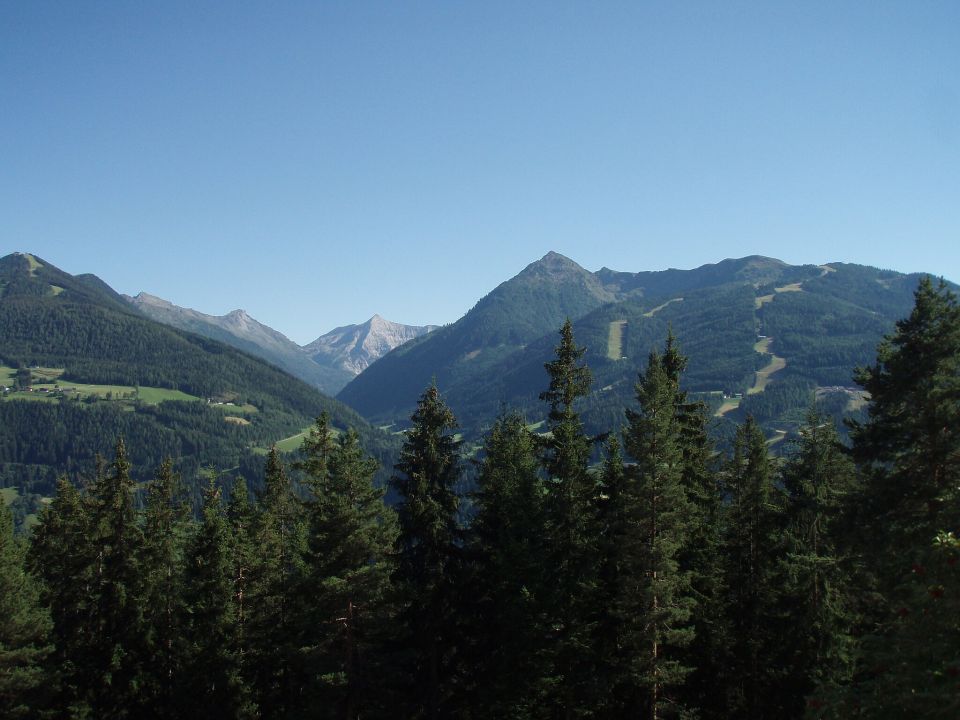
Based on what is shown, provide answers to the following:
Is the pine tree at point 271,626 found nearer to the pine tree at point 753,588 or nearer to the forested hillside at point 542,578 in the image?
the forested hillside at point 542,578

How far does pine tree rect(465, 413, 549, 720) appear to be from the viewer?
2828 centimetres

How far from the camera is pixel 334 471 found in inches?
1205

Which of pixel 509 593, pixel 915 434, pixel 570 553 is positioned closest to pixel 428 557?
pixel 509 593

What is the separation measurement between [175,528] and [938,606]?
42584 millimetres

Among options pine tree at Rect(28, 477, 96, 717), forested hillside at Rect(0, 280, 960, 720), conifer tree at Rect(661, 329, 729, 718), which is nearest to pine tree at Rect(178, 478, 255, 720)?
forested hillside at Rect(0, 280, 960, 720)

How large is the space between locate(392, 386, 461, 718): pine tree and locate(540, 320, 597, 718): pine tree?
173 inches

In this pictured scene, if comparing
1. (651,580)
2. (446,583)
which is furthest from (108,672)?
(651,580)

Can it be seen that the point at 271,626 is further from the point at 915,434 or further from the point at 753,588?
the point at 915,434

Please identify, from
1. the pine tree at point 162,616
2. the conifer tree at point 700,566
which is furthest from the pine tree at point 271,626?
the conifer tree at point 700,566

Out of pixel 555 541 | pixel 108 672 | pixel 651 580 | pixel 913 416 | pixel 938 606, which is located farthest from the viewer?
pixel 108 672

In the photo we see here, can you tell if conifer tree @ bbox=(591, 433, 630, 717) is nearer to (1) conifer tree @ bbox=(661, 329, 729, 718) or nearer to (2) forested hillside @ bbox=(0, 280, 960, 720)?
(2) forested hillside @ bbox=(0, 280, 960, 720)

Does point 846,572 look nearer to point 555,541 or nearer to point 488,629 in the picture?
point 555,541

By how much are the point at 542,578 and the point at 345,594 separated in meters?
8.34

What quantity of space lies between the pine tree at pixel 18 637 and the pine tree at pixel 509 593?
22.8 m
